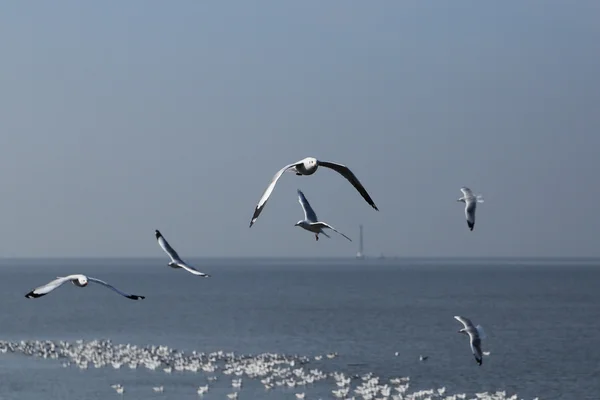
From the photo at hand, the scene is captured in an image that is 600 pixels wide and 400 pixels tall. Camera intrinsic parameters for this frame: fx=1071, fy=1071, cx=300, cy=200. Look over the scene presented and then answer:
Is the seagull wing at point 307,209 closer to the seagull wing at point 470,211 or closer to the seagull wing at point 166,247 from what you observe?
the seagull wing at point 166,247

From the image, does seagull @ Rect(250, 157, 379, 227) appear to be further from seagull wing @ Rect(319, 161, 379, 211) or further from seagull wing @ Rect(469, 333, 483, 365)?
seagull wing @ Rect(469, 333, 483, 365)

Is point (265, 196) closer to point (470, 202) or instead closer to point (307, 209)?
point (307, 209)

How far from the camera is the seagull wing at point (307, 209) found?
16.5 m

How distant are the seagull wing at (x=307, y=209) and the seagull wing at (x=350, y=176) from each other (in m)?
3.35

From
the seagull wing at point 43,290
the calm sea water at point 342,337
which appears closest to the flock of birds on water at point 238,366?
the calm sea water at point 342,337

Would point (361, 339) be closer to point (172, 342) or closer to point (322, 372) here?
point (172, 342)

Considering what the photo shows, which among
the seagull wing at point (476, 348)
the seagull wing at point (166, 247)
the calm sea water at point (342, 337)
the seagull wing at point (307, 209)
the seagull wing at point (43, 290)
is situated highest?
the seagull wing at point (307, 209)

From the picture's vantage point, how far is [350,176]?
1283 cm

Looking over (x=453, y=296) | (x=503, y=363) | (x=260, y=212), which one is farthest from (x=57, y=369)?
(x=453, y=296)

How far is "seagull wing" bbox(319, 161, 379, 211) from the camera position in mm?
12664

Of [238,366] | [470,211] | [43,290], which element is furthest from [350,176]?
[238,366]

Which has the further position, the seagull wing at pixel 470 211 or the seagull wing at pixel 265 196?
the seagull wing at pixel 470 211

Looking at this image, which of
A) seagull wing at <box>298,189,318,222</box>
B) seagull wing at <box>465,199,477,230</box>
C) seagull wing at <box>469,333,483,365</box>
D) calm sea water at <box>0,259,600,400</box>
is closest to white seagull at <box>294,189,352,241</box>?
seagull wing at <box>298,189,318,222</box>

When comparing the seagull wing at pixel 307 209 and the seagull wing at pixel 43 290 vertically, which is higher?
the seagull wing at pixel 307 209
